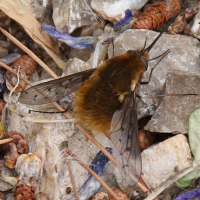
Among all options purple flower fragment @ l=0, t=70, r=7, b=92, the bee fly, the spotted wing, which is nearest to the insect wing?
the bee fly

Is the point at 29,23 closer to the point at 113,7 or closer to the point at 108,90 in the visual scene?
the point at 113,7

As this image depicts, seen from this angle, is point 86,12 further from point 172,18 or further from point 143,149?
point 143,149

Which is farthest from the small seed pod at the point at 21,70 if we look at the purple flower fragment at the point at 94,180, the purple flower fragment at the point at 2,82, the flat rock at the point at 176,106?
the flat rock at the point at 176,106

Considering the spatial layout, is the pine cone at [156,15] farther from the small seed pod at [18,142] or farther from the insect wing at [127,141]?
the small seed pod at [18,142]

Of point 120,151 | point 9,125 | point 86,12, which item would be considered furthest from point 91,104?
point 86,12

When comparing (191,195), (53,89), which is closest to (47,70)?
(53,89)
